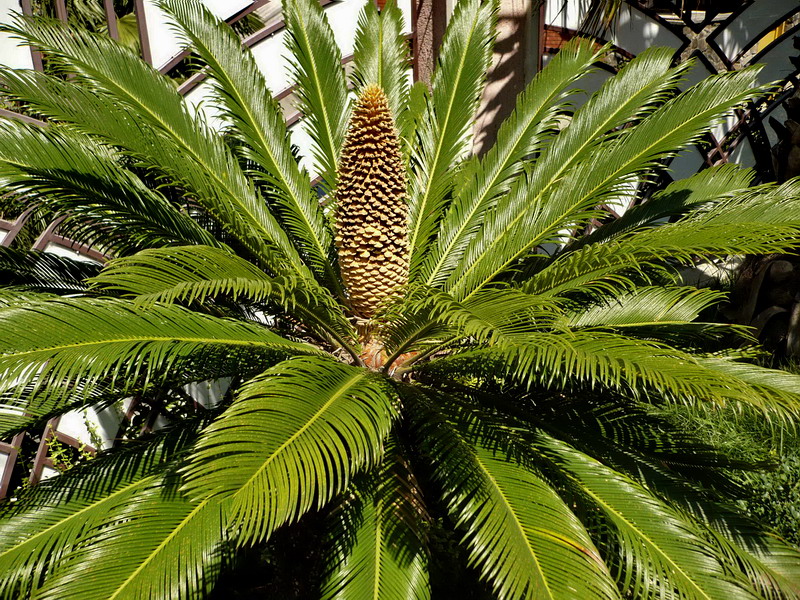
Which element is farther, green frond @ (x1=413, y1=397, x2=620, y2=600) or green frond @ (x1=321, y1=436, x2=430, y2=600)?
green frond @ (x1=321, y1=436, x2=430, y2=600)

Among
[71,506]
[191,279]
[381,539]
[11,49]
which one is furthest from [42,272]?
[381,539]

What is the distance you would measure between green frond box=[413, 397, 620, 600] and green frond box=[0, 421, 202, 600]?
3.46ft

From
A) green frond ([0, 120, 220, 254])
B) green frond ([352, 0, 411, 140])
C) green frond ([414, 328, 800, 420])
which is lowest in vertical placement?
green frond ([414, 328, 800, 420])

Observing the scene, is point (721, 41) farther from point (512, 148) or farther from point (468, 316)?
point (468, 316)

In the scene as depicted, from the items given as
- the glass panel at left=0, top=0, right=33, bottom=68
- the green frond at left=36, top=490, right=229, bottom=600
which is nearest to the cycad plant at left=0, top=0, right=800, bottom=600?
the green frond at left=36, top=490, right=229, bottom=600

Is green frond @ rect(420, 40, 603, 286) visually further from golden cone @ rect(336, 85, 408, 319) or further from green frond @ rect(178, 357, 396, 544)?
green frond @ rect(178, 357, 396, 544)

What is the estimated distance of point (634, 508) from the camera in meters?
2.47

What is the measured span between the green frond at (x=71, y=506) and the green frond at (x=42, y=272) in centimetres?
94

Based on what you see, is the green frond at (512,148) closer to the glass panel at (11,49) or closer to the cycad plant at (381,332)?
the cycad plant at (381,332)

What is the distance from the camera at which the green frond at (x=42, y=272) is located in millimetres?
3234

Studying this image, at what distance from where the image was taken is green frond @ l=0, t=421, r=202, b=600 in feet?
7.84

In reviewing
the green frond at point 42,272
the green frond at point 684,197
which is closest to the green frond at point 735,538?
the green frond at point 684,197

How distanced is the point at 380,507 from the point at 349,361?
854 millimetres

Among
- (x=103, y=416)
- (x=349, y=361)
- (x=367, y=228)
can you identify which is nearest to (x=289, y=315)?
(x=349, y=361)
